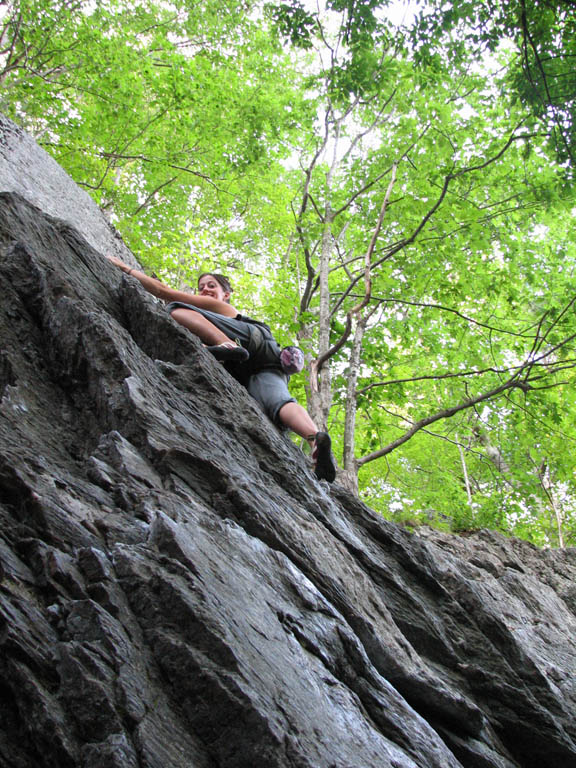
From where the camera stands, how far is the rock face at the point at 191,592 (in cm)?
234

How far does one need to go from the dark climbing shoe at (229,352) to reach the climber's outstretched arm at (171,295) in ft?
3.24

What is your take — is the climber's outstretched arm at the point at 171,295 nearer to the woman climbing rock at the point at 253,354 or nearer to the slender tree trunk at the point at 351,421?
the woman climbing rock at the point at 253,354

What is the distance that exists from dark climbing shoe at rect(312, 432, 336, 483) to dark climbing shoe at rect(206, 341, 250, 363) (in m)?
1.24

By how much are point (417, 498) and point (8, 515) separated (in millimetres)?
13928

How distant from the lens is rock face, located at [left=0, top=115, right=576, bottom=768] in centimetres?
234

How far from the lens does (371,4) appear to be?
20.2ft

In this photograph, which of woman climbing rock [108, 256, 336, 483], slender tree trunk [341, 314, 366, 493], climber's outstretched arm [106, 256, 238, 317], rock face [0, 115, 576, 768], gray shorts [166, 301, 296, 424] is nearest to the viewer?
rock face [0, 115, 576, 768]

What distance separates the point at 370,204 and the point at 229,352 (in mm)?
8139

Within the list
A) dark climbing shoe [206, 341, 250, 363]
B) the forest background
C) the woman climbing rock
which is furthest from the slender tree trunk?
dark climbing shoe [206, 341, 250, 363]

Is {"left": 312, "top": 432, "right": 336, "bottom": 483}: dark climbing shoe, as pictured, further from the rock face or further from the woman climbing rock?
the rock face

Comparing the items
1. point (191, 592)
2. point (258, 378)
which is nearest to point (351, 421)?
Result: point (258, 378)

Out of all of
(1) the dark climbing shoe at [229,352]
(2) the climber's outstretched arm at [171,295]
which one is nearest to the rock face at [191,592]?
(1) the dark climbing shoe at [229,352]

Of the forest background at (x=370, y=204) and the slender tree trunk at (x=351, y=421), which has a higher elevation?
the forest background at (x=370, y=204)

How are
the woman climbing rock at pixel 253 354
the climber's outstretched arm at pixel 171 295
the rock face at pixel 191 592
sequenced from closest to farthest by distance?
the rock face at pixel 191 592 → the woman climbing rock at pixel 253 354 → the climber's outstretched arm at pixel 171 295
